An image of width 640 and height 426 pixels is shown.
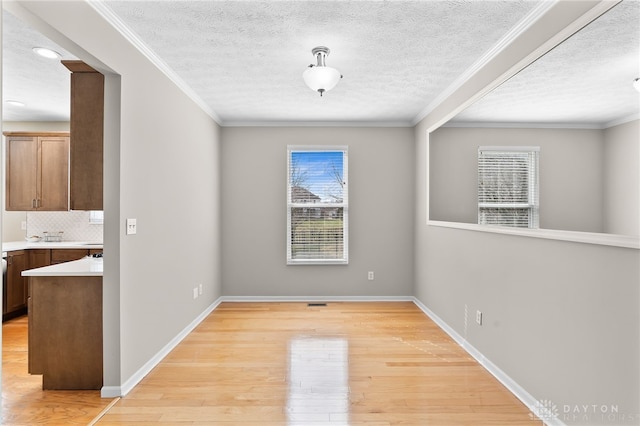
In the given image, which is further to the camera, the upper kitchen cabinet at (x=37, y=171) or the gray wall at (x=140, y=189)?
the upper kitchen cabinet at (x=37, y=171)

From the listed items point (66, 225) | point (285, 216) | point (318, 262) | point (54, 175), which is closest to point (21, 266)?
point (66, 225)

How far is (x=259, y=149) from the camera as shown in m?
5.26

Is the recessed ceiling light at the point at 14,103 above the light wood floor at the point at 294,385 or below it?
above

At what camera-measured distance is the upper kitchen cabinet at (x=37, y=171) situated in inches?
190

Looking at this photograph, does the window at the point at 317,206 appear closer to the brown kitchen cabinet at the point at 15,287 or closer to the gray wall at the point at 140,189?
the gray wall at the point at 140,189

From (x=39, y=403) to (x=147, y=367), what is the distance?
69cm

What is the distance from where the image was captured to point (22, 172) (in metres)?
4.86

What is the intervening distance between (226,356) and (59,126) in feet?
13.6

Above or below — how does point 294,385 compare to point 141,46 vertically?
below

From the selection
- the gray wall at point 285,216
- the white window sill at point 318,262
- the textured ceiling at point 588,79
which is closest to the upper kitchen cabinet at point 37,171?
the gray wall at point 285,216

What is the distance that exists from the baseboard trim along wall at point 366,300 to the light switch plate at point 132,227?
1.06 metres

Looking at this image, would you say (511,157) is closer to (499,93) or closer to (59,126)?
(499,93)

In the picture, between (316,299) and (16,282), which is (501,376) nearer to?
(316,299)

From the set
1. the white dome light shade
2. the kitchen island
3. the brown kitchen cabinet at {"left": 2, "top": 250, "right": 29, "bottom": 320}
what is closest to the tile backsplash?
the brown kitchen cabinet at {"left": 2, "top": 250, "right": 29, "bottom": 320}
